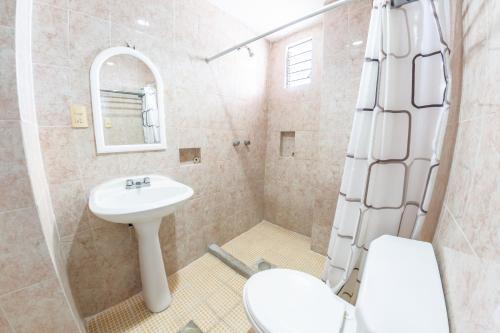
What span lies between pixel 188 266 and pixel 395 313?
169 centimetres

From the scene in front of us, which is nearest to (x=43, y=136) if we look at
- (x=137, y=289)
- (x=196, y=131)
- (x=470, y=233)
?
(x=196, y=131)

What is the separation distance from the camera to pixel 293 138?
2.25 metres

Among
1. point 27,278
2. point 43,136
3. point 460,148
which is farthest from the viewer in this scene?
point 43,136

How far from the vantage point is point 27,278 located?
729mm

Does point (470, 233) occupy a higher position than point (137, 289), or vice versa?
point (470, 233)

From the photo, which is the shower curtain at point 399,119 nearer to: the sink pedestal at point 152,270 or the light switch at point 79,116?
the sink pedestal at point 152,270

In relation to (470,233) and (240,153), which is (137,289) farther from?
(470,233)

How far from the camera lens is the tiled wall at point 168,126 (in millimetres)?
1017

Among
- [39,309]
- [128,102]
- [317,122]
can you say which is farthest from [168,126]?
[317,122]

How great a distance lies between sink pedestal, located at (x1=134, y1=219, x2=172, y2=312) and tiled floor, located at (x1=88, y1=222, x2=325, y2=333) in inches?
3.1

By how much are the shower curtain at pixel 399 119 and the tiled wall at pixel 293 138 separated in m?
1.12

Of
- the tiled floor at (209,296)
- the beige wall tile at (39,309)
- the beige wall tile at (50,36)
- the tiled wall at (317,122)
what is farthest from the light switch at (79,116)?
the tiled wall at (317,122)

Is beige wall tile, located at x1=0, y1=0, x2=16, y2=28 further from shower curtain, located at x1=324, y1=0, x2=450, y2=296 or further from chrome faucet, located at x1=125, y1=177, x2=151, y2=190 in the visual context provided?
shower curtain, located at x1=324, y1=0, x2=450, y2=296

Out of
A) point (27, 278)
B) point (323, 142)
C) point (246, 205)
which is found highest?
point (323, 142)
